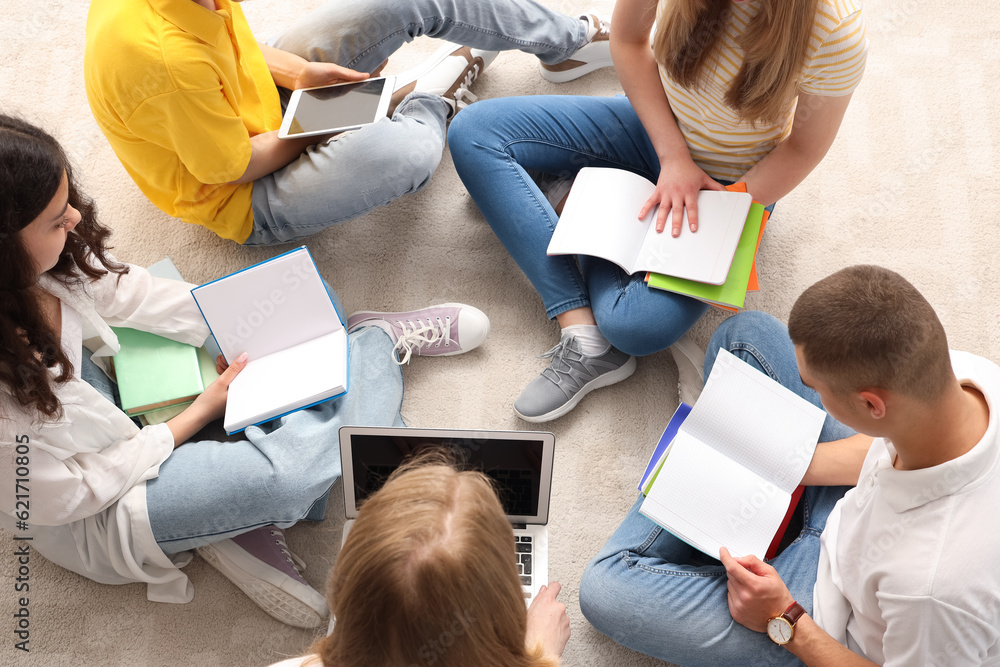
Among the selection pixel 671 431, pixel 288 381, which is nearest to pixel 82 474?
pixel 288 381

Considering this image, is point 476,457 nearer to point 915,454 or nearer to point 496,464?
point 496,464

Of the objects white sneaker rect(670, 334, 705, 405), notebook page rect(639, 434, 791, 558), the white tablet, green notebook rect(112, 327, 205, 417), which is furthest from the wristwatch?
the white tablet

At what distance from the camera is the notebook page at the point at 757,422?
1.20 m

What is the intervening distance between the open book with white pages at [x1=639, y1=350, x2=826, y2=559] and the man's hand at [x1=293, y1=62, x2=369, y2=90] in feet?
3.10

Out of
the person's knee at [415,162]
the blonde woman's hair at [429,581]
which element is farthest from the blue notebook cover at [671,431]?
the person's knee at [415,162]

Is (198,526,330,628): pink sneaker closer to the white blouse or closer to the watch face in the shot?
the white blouse

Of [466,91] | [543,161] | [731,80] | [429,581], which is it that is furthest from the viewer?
[466,91]

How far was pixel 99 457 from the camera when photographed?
3.84 feet

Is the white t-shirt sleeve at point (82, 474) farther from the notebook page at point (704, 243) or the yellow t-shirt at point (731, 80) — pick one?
the yellow t-shirt at point (731, 80)

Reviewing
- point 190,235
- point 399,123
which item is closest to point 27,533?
point 190,235

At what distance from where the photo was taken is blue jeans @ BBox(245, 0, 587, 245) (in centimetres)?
150

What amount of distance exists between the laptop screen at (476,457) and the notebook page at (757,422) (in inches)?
12.4

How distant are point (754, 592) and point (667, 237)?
64cm

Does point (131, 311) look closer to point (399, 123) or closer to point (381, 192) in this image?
point (381, 192)
